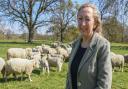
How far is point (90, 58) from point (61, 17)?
5445cm

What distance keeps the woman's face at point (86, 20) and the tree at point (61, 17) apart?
4734cm

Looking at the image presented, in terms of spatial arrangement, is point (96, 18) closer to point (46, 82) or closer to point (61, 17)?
point (46, 82)

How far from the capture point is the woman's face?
3812mm

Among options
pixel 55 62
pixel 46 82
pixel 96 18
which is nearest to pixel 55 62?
pixel 55 62

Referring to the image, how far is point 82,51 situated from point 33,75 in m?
11.6

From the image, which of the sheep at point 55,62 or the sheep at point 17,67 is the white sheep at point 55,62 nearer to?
the sheep at point 55,62

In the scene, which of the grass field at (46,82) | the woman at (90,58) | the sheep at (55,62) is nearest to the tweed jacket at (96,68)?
the woman at (90,58)

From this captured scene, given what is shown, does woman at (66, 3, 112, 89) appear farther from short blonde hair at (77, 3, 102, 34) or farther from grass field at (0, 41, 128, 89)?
grass field at (0, 41, 128, 89)

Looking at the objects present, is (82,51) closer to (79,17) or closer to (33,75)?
(79,17)

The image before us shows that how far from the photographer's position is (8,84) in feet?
41.9

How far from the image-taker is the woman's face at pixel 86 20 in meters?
3.81

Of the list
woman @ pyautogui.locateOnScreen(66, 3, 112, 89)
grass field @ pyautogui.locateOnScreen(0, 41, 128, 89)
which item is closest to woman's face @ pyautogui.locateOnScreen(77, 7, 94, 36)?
woman @ pyautogui.locateOnScreen(66, 3, 112, 89)

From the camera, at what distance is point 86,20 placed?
12.6 feet

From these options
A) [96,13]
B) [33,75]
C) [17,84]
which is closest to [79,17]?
[96,13]
